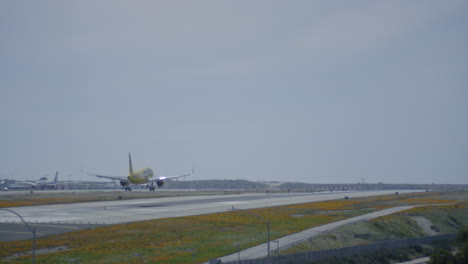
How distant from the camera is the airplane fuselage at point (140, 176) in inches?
4739

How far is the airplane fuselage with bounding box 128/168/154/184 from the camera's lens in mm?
120381

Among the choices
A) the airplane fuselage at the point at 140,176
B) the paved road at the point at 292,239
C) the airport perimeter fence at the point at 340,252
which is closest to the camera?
the airport perimeter fence at the point at 340,252

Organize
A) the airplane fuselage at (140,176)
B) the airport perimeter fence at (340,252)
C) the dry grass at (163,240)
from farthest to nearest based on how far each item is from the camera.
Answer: the airplane fuselage at (140,176) → the dry grass at (163,240) → the airport perimeter fence at (340,252)

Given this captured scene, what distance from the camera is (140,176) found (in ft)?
409

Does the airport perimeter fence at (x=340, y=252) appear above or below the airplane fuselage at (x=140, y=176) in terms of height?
below

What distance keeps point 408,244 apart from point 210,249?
77.7ft

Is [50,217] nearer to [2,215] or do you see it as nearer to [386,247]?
[2,215]

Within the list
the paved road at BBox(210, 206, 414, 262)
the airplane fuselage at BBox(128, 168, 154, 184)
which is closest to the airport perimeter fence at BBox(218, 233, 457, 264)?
the paved road at BBox(210, 206, 414, 262)

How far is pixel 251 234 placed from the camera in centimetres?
5369

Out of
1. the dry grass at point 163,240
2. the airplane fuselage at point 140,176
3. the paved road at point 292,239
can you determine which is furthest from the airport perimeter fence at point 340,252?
the airplane fuselage at point 140,176

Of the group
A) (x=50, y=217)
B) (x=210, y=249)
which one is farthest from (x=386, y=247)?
(x=50, y=217)

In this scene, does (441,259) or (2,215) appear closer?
(441,259)

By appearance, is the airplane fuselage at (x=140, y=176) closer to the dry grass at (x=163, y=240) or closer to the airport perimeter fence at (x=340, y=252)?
the dry grass at (x=163, y=240)

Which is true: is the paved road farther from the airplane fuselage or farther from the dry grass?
the airplane fuselage
